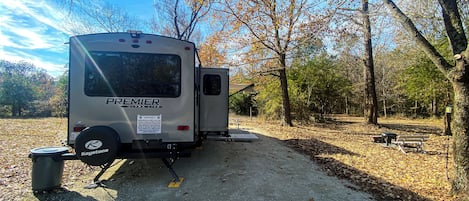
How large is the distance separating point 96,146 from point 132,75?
4.22 ft

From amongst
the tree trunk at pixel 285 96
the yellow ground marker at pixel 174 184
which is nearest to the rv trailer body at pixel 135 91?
the yellow ground marker at pixel 174 184

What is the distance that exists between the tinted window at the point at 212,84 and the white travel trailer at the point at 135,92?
6.10 feet

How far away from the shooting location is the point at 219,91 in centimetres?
675

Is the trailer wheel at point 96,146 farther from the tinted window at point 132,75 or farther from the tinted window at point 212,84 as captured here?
the tinted window at point 212,84

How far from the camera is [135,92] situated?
4582 mm

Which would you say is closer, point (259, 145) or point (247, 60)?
point (259, 145)

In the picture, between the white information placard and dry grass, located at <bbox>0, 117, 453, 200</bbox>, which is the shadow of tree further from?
the white information placard

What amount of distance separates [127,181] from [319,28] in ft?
30.6

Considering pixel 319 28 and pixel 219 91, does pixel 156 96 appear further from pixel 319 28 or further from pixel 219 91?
pixel 319 28

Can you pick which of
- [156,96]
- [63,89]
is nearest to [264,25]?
[156,96]

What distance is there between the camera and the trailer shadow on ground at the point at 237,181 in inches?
164

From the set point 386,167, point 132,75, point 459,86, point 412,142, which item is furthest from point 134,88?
point 412,142

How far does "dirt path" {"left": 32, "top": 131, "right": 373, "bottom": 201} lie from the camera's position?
4.16m

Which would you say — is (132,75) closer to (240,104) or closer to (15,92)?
(240,104)
